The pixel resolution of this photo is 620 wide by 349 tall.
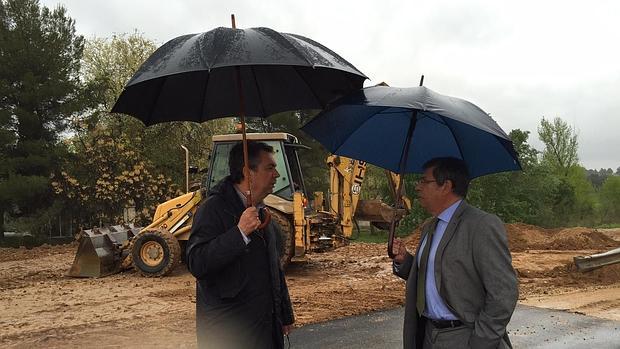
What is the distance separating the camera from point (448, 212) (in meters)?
2.93

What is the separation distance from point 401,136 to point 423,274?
1.19 meters

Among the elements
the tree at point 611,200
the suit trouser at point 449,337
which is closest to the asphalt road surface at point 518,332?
the suit trouser at point 449,337

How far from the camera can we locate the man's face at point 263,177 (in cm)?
302

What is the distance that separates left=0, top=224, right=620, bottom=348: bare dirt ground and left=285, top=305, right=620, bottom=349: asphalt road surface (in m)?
0.41

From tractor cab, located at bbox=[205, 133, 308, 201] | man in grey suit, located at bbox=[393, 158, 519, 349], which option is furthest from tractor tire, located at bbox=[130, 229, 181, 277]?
man in grey suit, located at bbox=[393, 158, 519, 349]

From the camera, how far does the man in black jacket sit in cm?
276

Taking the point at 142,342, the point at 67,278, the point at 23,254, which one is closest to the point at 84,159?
the point at 23,254

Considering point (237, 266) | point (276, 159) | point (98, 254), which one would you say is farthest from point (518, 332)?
point (98, 254)

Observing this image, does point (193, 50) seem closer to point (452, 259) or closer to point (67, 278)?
point (452, 259)

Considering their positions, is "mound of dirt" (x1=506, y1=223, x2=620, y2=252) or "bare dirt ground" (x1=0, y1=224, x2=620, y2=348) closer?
"bare dirt ground" (x1=0, y1=224, x2=620, y2=348)

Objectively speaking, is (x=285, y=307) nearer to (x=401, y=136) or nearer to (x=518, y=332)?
(x=401, y=136)

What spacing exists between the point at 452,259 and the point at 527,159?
103 ft

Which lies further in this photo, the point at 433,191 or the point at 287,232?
the point at 287,232

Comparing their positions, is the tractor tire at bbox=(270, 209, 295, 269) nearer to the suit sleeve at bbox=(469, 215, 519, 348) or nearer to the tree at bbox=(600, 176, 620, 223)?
the suit sleeve at bbox=(469, 215, 519, 348)
